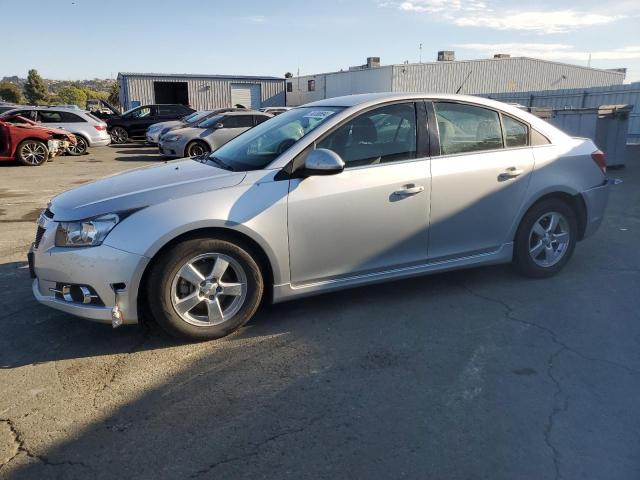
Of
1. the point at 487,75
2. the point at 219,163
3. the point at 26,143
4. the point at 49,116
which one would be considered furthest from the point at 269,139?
the point at 487,75

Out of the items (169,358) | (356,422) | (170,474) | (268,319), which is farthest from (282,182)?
(170,474)

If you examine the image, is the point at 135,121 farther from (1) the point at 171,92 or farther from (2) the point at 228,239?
(2) the point at 228,239

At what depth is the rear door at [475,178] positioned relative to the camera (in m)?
4.26

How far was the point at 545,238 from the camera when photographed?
15.9 feet

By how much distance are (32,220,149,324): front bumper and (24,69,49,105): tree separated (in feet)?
248

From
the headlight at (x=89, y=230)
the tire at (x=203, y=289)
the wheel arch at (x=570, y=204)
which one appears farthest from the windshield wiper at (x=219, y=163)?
the wheel arch at (x=570, y=204)

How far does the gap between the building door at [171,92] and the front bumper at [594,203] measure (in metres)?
33.9

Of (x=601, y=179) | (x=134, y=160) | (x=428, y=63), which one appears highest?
(x=428, y=63)

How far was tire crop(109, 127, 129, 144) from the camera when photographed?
911 inches

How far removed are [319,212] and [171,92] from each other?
3648 centimetres

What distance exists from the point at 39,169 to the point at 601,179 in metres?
13.4

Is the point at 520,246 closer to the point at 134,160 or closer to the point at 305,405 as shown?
the point at 305,405

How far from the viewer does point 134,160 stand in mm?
17266

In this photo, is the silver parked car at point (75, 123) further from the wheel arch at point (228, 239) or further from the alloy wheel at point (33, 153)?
the wheel arch at point (228, 239)
